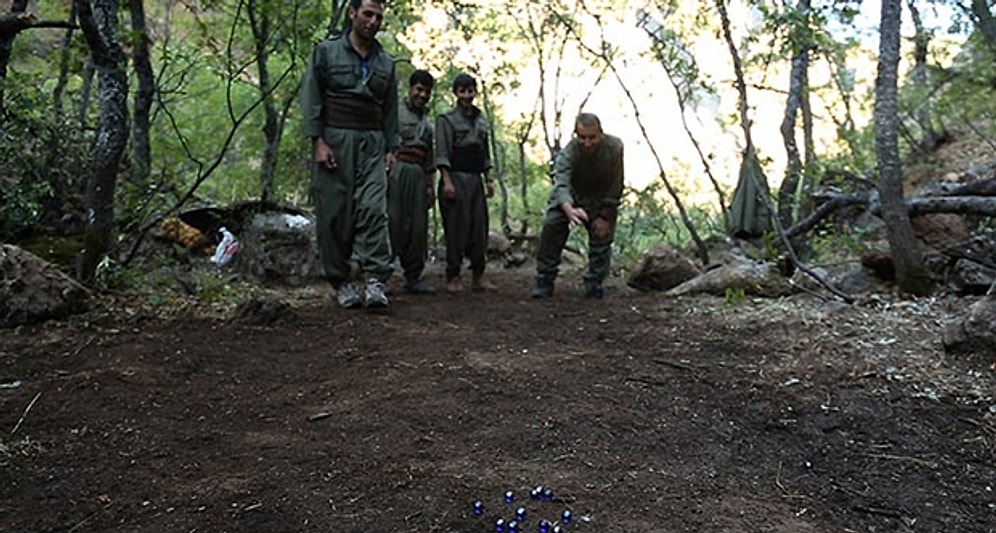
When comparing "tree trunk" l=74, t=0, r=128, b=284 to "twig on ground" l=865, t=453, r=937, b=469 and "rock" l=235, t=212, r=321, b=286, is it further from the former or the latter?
"twig on ground" l=865, t=453, r=937, b=469

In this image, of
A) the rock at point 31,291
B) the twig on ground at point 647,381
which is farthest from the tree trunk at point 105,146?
the twig on ground at point 647,381

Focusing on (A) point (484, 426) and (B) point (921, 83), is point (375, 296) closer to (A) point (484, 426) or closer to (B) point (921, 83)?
(A) point (484, 426)

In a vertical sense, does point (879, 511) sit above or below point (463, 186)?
below

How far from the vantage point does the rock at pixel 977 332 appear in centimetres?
297

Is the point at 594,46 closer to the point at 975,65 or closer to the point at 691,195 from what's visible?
the point at 691,195

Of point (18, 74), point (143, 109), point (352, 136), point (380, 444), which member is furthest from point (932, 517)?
point (143, 109)

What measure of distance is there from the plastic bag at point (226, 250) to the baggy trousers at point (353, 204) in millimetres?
2030

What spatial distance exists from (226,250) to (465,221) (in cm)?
205

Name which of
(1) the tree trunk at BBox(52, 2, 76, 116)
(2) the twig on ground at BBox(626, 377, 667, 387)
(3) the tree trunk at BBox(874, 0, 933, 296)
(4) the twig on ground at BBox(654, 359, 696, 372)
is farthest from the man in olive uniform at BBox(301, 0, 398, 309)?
(3) the tree trunk at BBox(874, 0, 933, 296)

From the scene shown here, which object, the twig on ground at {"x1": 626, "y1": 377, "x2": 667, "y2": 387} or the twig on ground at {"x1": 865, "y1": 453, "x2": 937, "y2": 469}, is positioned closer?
the twig on ground at {"x1": 865, "y1": 453, "x2": 937, "y2": 469}

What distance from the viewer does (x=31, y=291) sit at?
137 inches

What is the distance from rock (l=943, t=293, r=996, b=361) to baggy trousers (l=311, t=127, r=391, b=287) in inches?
114

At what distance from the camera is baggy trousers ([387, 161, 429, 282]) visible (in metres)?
5.72

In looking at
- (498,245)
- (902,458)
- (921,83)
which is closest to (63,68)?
(902,458)
